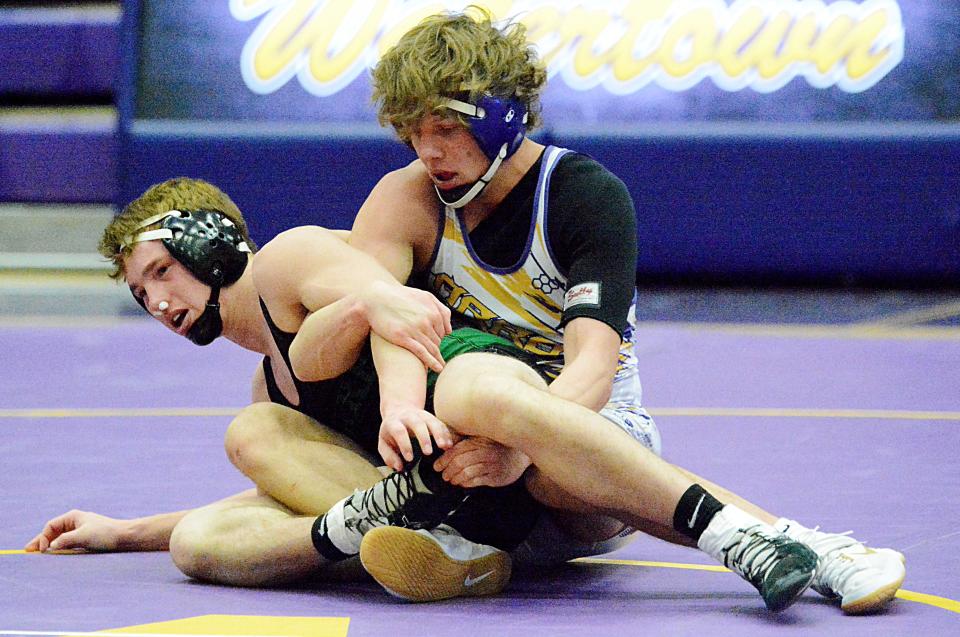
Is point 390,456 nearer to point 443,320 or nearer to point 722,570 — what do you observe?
point 443,320

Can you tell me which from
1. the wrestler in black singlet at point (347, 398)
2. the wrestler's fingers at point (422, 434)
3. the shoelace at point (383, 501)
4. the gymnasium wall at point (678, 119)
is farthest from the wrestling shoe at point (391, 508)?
the gymnasium wall at point (678, 119)

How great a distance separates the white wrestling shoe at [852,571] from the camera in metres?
3.20

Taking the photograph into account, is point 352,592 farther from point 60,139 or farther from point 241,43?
point 60,139

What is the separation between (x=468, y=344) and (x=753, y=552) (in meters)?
0.77

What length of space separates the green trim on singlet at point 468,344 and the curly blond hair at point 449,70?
1.60 ft

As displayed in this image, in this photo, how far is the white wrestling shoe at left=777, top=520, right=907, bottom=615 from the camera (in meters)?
3.20

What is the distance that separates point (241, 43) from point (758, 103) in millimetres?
3214

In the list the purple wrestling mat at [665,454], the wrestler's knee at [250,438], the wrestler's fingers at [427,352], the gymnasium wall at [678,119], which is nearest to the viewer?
the purple wrestling mat at [665,454]

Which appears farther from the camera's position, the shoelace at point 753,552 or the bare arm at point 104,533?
the bare arm at point 104,533

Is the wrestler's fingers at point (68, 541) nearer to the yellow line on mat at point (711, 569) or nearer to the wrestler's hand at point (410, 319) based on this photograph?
the yellow line on mat at point (711, 569)

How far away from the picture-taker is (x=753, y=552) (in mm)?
3146

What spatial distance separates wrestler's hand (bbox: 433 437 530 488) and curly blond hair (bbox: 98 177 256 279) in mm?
960

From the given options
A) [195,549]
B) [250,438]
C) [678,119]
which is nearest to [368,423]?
[250,438]

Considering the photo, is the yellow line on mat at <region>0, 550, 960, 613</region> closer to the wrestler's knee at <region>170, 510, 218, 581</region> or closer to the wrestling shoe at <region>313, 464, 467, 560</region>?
the wrestler's knee at <region>170, 510, 218, 581</region>
